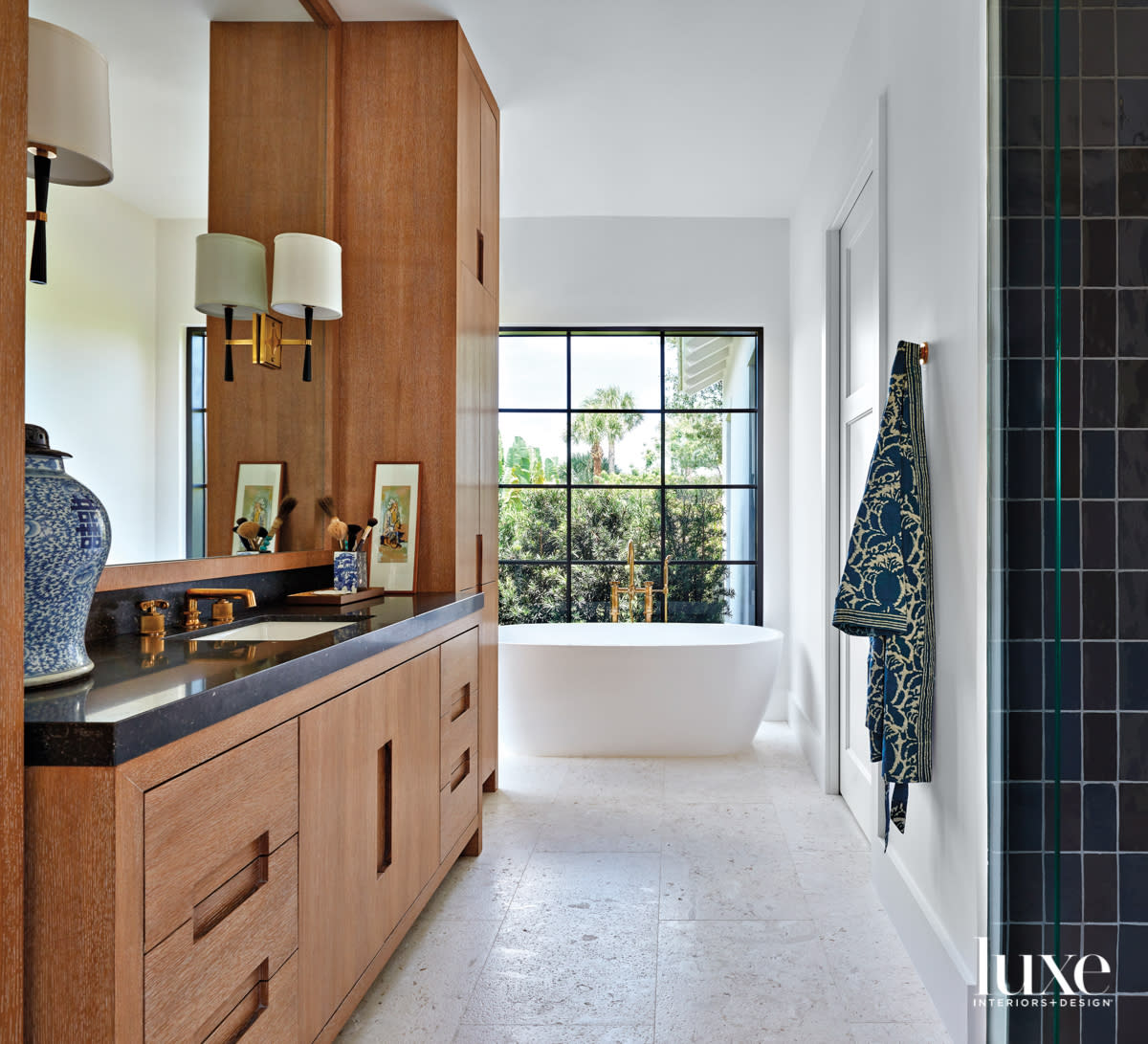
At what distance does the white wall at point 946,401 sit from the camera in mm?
1758

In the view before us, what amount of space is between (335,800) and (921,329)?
1791 millimetres

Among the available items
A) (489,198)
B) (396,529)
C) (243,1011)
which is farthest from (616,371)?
(243,1011)

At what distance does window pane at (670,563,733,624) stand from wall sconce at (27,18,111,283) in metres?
3.89

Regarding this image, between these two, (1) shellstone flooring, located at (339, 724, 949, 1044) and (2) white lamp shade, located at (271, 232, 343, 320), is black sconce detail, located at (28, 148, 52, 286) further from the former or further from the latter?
(1) shellstone flooring, located at (339, 724, 949, 1044)

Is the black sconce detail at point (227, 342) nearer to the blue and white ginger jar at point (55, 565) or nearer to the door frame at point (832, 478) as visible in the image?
the blue and white ginger jar at point (55, 565)

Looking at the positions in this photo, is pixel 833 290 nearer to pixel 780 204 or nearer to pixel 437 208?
pixel 780 204

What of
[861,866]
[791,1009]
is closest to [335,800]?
[791,1009]

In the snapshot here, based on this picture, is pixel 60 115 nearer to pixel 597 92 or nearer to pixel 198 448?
pixel 198 448

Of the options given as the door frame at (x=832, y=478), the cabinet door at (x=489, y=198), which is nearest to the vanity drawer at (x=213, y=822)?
the cabinet door at (x=489, y=198)

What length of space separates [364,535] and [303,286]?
786 millimetres

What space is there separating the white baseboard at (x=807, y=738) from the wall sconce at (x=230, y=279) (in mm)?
2757

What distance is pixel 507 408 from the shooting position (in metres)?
5.09

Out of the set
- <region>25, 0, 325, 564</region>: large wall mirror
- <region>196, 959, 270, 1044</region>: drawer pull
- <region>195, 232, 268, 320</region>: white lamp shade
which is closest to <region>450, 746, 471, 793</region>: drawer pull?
<region>25, 0, 325, 564</region>: large wall mirror

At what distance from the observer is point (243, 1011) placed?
50.1 inches
